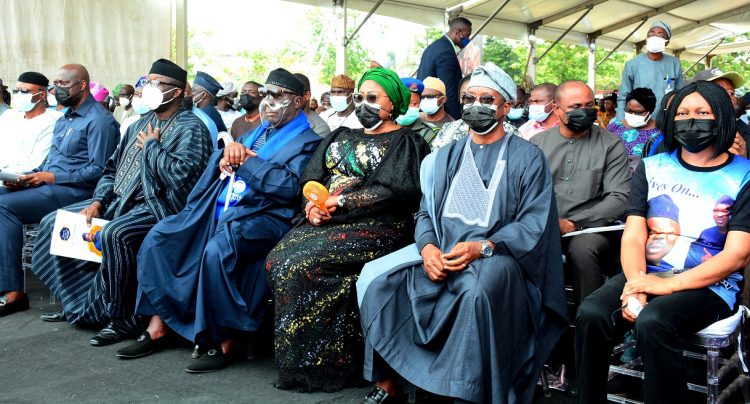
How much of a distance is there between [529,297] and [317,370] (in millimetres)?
1176

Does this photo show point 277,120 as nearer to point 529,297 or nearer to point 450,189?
point 450,189

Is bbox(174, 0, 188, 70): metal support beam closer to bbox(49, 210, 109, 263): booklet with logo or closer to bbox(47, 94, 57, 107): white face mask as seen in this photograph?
bbox(47, 94, 57, 107): white face mask

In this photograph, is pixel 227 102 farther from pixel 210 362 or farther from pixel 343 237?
pixel 343 237

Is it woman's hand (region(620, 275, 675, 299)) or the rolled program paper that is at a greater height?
woman's hand (region(620, 275, 675, 299))

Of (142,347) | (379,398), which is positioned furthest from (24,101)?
(379,398)

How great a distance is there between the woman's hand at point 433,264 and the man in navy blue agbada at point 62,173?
3.41m

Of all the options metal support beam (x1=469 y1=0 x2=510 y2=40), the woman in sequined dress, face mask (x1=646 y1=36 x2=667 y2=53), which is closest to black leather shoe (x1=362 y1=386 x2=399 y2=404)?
the woman in sequined dress

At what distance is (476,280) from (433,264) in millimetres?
266

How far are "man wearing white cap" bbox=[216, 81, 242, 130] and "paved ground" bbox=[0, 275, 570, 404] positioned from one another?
5.01 metres

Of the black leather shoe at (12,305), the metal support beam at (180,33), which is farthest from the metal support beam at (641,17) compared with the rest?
the black leather shoe at (12,305)

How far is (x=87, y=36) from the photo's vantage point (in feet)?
31.4

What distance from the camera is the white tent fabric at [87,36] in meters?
9.12

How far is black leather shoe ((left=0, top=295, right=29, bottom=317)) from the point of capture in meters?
5.23

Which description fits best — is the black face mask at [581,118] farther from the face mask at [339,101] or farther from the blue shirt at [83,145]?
the blue shirt at [83,145]
